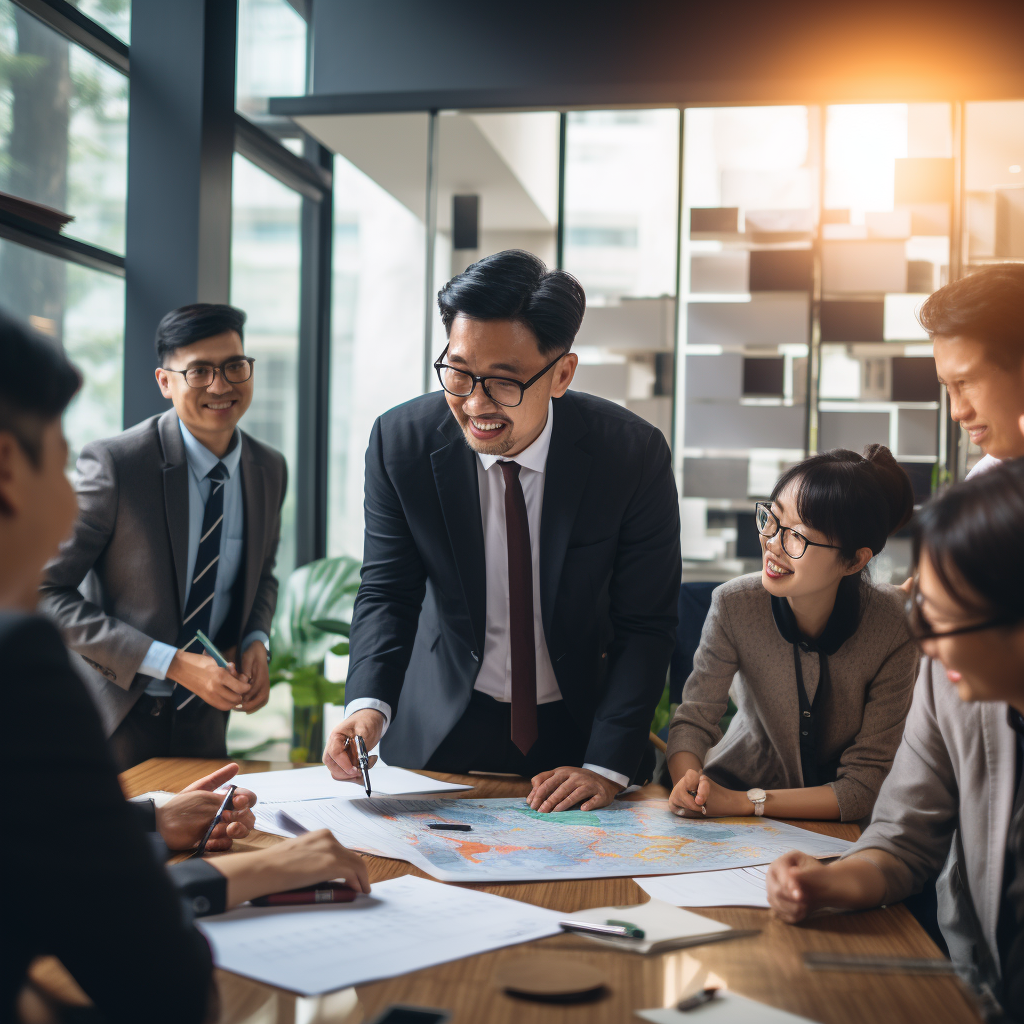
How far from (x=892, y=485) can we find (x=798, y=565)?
0.30 metres

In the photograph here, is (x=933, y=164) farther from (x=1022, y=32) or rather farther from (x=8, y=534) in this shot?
(x=8, y=534)

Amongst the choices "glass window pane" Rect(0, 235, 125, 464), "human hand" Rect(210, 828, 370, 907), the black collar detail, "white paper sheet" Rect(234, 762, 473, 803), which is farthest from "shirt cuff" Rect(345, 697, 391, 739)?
"glass window pane" Rect(0, 235, 125, 464)

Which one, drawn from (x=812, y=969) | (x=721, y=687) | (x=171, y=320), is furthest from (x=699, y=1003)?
(x=171, y=320)

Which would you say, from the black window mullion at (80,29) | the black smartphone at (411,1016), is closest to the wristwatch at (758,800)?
the black smartphone at (411,1016)

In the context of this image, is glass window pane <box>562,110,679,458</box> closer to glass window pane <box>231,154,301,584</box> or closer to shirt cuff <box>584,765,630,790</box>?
glass window pane <box>231,154,301,584</box>

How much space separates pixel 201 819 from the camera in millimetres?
1485

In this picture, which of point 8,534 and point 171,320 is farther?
point 171,320

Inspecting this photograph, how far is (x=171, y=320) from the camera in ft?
8.53

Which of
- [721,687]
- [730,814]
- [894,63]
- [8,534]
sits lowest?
[730,814]

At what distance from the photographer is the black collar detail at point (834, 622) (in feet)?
6.29

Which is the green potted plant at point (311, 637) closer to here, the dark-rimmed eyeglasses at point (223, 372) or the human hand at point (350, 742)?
the dark-rimmed eyeglasses at point (223, 372)

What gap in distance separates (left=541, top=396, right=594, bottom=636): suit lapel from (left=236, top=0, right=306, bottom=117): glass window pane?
2.78m

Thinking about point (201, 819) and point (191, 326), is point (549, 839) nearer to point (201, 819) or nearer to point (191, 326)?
point (201, 819)

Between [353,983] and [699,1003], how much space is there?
360 mm
